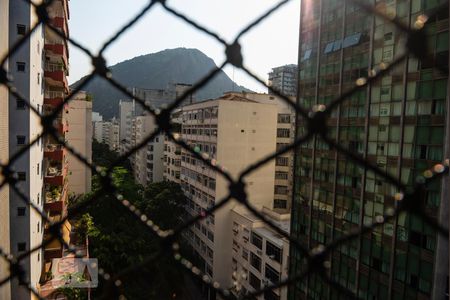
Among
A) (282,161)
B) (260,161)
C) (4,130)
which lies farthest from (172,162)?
(260,161)

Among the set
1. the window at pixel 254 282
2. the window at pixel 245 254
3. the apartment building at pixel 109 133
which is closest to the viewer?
the window at pixel 254 282

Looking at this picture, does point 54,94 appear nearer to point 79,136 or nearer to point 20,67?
point 20,67

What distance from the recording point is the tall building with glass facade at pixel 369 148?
24.7ft

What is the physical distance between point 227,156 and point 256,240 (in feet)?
14.4

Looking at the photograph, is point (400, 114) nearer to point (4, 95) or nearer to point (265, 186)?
point (4, 95)

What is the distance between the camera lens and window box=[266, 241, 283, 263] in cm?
1193

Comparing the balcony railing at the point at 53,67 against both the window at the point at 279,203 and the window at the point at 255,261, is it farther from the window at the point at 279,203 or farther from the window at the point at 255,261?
the window at the point at 279,203

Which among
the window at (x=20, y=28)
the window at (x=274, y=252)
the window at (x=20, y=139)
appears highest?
the window at (x=20, y=28)

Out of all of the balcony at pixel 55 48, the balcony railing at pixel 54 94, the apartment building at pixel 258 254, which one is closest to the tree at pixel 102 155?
the apartment building at pixel 258 254

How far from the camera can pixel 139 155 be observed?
101ft

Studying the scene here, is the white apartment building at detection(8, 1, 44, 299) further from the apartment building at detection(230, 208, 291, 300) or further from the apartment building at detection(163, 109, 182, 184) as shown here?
the apartment building at detection(163, 109, 182, 184)

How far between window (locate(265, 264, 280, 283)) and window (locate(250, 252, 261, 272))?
0.58 meters

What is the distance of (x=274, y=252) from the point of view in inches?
484

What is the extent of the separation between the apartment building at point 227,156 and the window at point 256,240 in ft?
7.62
